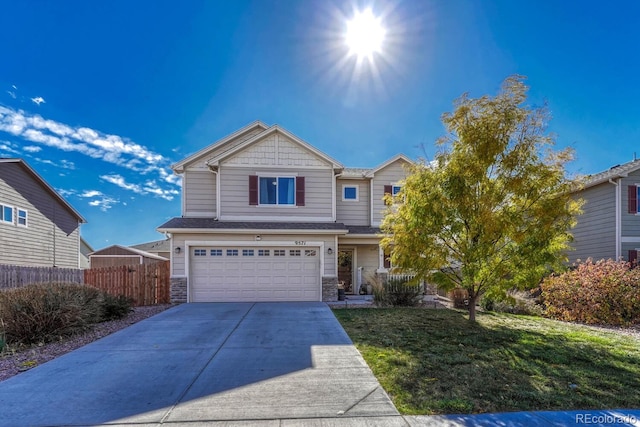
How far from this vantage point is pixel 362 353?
623cm

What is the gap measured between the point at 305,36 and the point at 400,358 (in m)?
10.8

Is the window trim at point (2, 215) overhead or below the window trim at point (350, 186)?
below

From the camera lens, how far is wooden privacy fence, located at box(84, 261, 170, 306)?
13062mm

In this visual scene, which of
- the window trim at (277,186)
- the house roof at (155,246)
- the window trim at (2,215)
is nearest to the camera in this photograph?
the window trim at (277,186)

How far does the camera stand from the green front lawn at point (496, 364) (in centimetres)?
414

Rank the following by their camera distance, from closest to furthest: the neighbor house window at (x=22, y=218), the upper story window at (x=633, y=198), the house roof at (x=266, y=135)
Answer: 1. the upper story window at (x=633, y=198)
2. the house roof at (x=266, y=135)
3. the neighbor house window at (x=22, y=218)

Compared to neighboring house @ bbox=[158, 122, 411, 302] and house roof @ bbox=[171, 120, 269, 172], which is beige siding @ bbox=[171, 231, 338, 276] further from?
house roof @ bbox=[171, 120, 269, 172]

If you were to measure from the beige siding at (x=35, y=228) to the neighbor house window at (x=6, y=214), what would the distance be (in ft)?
0.66

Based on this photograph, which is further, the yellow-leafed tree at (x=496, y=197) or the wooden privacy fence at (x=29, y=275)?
the wooden privacy fence at (x=29, y=275)

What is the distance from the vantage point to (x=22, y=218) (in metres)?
17.5

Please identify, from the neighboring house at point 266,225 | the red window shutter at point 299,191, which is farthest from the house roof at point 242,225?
the red window shutter at point 299,191

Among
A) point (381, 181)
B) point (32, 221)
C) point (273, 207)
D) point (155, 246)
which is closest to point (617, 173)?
point (381, 181)

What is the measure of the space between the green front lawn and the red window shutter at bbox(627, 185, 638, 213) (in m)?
8.41

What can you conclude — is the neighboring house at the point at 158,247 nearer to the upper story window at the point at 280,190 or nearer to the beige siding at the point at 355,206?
the upper story window at the point at 280,190
